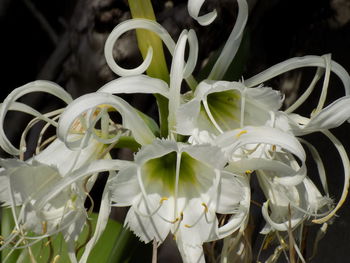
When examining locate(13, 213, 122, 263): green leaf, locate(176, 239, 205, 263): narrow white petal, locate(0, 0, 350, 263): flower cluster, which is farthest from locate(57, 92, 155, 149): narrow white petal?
locate(13, 213, 122, 263): green leaf

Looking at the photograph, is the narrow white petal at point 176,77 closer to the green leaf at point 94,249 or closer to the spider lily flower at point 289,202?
the spider lily flower at point 289,202

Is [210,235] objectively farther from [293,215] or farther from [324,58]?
[324,58]

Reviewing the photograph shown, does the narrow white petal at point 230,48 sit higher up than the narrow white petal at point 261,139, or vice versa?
the narrow white petal at point 230,48

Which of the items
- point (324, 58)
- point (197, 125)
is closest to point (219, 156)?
point (197, 125)

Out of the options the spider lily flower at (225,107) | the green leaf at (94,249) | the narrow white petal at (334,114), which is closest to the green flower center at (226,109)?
the spider lily flower at (225,107)

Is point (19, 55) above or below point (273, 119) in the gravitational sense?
below

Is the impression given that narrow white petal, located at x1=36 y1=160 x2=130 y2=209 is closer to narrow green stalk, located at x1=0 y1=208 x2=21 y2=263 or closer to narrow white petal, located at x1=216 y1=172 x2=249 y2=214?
narrow white petal, located at x1=216 y1=172 x2=249 y2=214

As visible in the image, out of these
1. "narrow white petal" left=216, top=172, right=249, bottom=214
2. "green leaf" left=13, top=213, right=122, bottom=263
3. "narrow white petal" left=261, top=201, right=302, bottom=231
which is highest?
"narrow white petal" left=216, top=172, right=249, bottom=214
